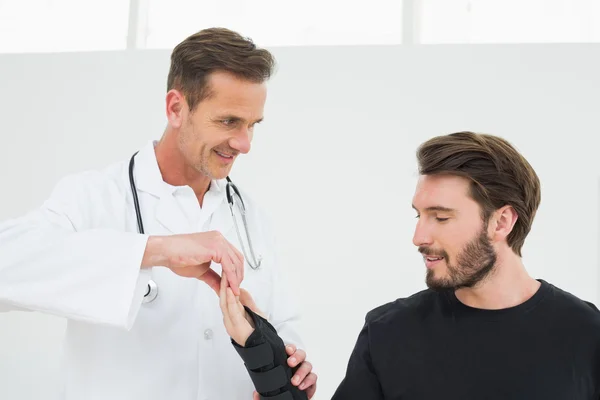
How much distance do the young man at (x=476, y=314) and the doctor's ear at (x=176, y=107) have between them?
1.98 ft

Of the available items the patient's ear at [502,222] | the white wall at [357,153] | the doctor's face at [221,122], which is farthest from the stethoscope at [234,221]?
the white wall at [357,153]

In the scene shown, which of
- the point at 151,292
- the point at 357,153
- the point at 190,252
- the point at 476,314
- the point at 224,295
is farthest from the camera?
the point at 357,153

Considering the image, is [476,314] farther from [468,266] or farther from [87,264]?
[87,264]

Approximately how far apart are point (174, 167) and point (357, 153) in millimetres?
1749

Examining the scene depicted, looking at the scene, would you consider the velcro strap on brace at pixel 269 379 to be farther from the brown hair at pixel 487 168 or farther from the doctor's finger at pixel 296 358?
the brown hair at pixel 487 168

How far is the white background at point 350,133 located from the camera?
3.43 m

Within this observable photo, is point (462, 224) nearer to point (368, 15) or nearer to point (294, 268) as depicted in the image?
point (294, 268)

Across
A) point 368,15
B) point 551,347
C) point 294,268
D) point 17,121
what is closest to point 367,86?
point 368,15

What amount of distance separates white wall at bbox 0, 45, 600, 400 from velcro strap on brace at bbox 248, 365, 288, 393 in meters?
1.78

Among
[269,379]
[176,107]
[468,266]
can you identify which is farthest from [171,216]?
[468,266]

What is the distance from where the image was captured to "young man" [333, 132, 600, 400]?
1.80 metres

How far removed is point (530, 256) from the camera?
3430 mm

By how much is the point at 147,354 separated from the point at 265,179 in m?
1.94

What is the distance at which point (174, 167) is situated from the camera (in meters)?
1.96
